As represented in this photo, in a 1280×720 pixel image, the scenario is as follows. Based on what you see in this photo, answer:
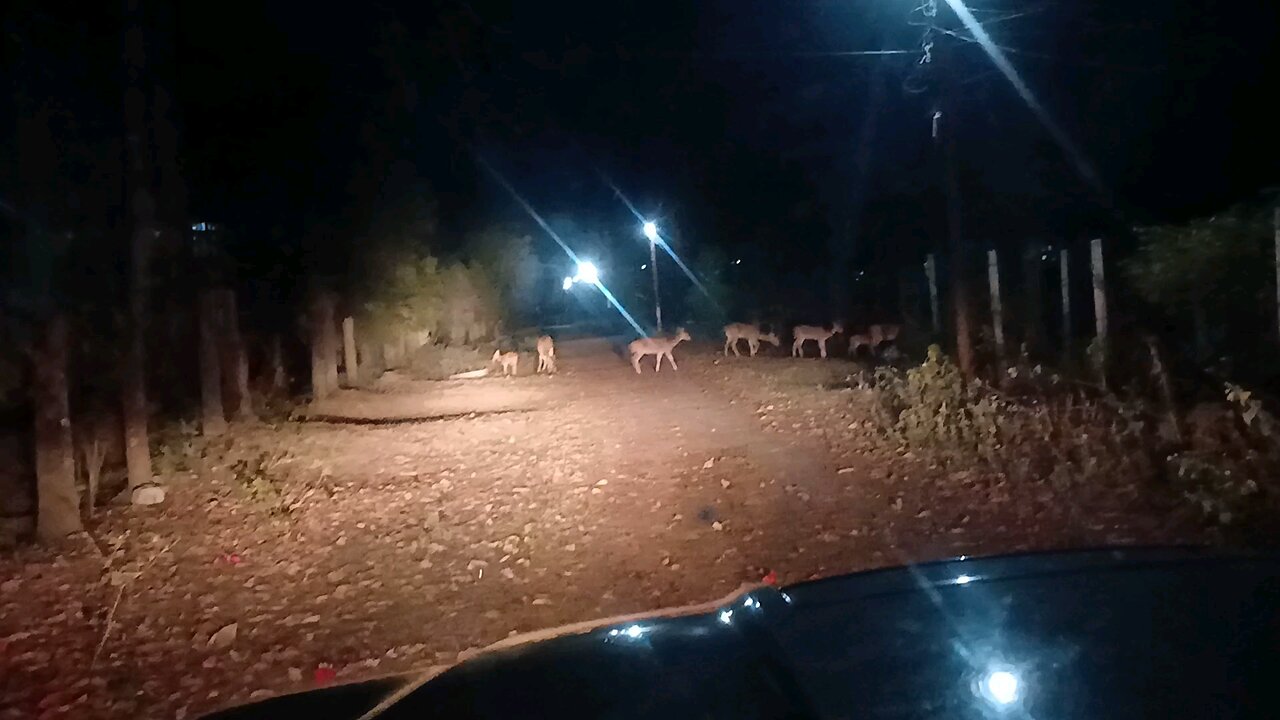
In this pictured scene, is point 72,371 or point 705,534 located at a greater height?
point 72,371

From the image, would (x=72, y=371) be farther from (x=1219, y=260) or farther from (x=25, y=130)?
(x=1219, y=260)

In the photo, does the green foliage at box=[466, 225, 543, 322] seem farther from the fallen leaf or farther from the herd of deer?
the fallen leaf

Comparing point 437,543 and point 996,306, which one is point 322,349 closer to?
point 996,306

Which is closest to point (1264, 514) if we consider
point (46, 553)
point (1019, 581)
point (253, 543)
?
point (1019, 581)

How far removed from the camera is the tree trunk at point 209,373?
44.6ft

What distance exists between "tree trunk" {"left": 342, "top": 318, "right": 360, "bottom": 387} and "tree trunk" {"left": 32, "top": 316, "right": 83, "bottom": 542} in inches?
459

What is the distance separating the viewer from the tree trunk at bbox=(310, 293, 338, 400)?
18.5 meters

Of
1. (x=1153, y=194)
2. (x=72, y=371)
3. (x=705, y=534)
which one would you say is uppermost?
(x=1153, y=194)

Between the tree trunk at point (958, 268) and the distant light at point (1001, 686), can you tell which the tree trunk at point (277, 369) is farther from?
the distant light at point (1001, 686)

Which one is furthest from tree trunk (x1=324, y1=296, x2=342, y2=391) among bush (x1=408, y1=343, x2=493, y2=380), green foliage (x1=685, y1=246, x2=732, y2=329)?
green foliage (x1=685, y1=246, x2=732, y2=329)

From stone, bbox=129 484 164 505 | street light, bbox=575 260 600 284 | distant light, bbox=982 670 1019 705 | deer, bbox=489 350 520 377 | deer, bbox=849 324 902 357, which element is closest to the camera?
distant light, bbox=982 670 1019 705

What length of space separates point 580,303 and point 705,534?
5703cm

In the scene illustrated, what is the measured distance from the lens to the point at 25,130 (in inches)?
543

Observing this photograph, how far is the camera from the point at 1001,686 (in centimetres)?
225
